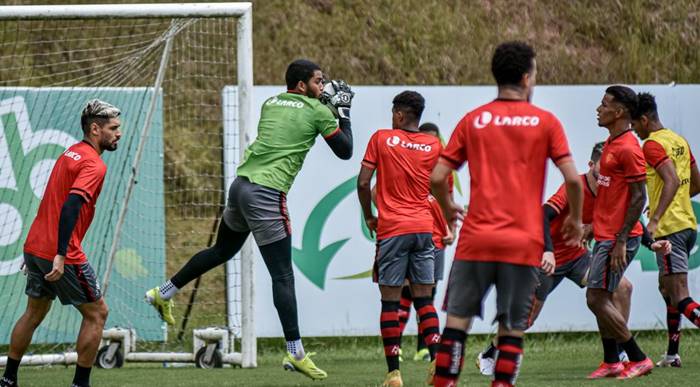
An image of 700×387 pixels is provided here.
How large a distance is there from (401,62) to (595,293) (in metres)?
8.91

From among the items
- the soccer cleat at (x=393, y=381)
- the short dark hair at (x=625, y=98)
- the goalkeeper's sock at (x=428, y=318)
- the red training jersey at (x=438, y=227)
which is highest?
the short dark hair at (x=625, y=98)

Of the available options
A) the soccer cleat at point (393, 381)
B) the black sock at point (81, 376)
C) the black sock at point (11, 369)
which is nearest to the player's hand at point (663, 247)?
the soccer cleat at point (393, 381)

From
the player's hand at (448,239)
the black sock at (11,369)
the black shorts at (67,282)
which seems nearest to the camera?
the black shorts at (67,282)

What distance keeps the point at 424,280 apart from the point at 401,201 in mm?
621

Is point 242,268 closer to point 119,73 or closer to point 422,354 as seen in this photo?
point 422,354

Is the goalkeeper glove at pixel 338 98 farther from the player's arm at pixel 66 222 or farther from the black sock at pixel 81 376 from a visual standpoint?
the black sock at pixel 81 376

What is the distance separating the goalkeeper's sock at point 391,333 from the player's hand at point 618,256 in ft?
5.16

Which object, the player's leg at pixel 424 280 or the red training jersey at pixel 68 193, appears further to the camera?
the player's leg at pixel 424 280

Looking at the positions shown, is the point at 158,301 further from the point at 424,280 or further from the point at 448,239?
the point at 448,239

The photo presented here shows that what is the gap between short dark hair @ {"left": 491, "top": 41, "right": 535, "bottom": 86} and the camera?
19.1 feet

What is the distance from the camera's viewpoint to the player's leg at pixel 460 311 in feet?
19.1

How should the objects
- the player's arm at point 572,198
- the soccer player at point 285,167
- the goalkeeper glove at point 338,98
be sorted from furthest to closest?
the goalkeeper glove at point 338,98
the soccer player at point 285,167
the player's arm at point 572,198

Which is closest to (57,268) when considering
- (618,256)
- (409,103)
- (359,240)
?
(409,103)

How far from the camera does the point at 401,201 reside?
28.0 feet
